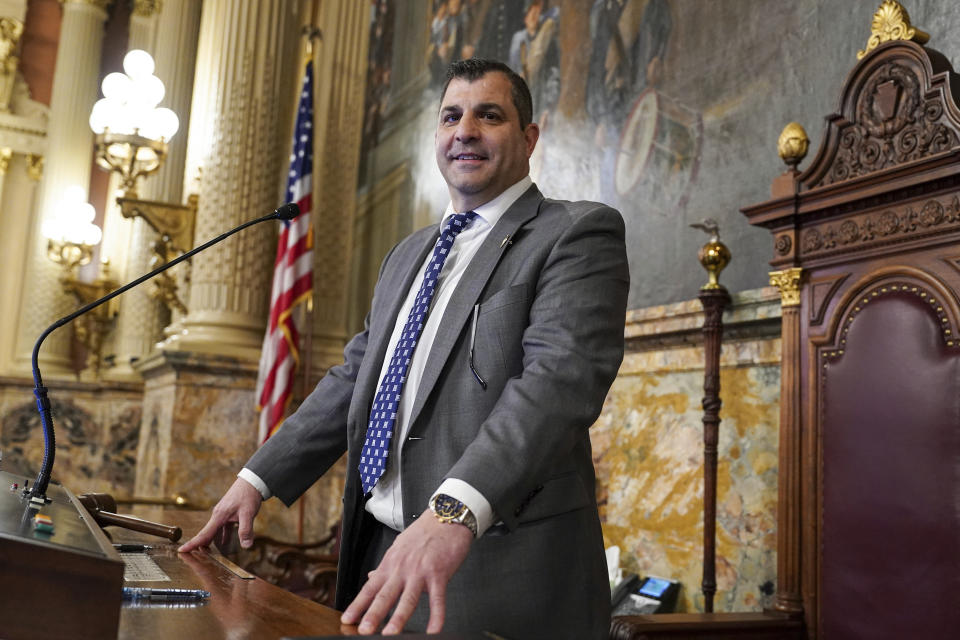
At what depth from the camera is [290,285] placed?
22.0 feet

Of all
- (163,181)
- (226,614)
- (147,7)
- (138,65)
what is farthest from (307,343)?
(147,7)

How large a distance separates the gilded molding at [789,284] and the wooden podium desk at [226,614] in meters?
2.15

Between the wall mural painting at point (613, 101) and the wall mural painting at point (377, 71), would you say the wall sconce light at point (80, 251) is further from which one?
the wall mural painting at point (613, 101)

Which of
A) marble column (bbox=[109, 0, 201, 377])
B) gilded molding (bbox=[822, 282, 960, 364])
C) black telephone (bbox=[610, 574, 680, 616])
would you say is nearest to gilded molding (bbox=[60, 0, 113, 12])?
marble column (bbox=[109, 0, 201, 377])

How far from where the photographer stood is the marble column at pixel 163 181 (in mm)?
10383

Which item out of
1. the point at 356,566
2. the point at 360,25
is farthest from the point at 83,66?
the point at 356,566

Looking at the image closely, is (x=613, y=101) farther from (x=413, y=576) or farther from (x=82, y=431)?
(x=82, y=431)

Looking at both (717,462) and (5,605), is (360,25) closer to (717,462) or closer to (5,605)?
(717,462)

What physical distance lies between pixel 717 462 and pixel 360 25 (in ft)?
18.7

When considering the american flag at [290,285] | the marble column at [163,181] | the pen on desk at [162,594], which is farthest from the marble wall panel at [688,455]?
the marble column at [163,181]

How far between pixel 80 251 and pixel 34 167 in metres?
3.70

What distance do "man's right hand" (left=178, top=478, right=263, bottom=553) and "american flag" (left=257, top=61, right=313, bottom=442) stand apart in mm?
4480

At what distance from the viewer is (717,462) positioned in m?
3.63

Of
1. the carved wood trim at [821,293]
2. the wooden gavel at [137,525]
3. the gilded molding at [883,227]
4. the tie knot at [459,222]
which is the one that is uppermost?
the gilded molding at [883,227]
